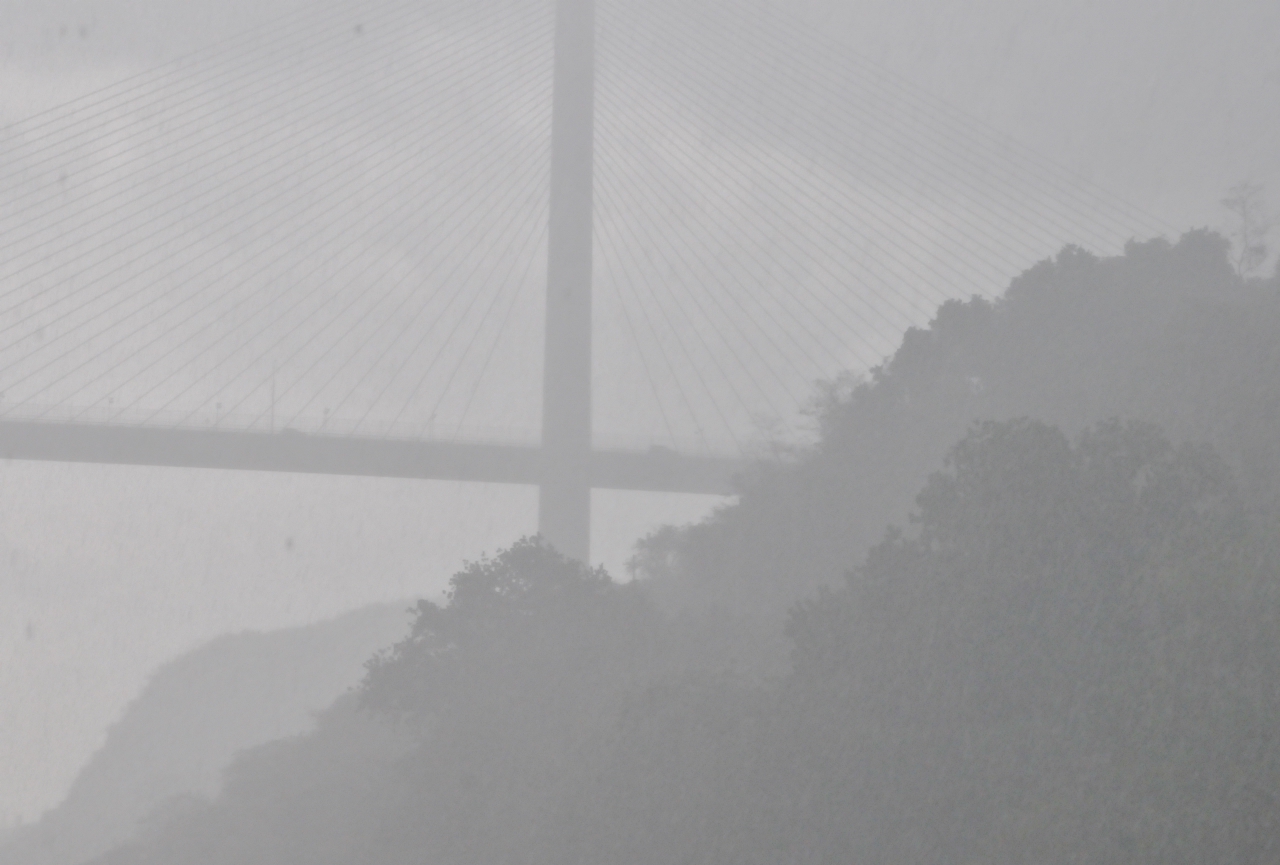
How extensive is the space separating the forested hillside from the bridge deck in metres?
7.03

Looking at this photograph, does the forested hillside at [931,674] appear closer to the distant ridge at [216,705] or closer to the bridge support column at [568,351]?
the bridge support column at [568,351]

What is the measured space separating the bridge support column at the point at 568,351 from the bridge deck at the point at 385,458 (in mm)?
819

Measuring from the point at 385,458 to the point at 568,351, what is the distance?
3.55 m

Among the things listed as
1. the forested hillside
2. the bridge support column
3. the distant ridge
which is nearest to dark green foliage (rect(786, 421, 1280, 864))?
the forested hillside

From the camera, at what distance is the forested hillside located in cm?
763

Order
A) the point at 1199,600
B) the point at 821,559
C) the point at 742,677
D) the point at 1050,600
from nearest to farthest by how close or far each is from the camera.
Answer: the point at 1199,600 → the point at 1050,600 → the point at 742,677 → the point at 821,559

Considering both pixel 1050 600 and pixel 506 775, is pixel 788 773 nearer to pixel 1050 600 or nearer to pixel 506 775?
pixel 1050 600

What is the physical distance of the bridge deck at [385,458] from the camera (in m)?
20.9

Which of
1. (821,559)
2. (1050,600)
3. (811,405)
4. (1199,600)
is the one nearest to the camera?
(1199,600)

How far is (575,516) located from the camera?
1992 centimetres

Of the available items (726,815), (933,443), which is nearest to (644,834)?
(726,815)

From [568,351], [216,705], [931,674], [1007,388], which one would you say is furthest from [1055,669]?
[216,705]

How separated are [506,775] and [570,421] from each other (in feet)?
31.6

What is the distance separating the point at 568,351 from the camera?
20.1m
